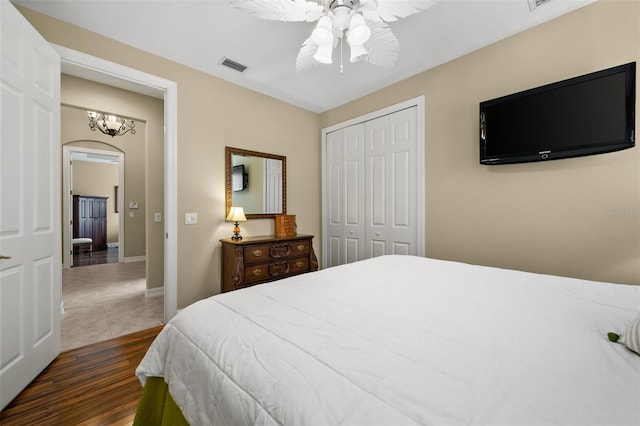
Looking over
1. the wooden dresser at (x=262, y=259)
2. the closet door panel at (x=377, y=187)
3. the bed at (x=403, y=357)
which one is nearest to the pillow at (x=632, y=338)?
the bed at (x=403, y=357)

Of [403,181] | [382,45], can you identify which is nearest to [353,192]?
[403,181]

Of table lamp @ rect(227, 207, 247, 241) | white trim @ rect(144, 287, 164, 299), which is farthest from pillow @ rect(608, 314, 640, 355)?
white trim @ rect(144, 287, 164, 299)

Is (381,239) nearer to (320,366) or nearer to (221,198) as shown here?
(221,198)

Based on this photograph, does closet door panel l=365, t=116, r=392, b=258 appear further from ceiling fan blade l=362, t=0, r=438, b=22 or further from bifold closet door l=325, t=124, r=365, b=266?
ceiling fan blade l=362, t=0, r=438, b=22

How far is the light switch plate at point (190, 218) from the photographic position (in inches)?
113

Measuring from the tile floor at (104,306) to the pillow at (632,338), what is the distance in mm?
3387

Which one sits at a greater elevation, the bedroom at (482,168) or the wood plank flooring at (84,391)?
the bedroom at (482,168)

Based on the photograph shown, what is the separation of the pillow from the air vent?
3.36 m

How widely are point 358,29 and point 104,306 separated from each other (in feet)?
13.1

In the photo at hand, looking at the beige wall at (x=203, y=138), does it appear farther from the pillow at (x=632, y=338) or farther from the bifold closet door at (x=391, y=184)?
the pillow at (x=632, y=338)

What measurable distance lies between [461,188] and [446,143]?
0.49 m

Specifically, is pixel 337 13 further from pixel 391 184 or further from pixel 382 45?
pixel 391 184

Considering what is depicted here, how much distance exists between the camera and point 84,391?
5.80 feet

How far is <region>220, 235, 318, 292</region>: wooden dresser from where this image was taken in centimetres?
285
